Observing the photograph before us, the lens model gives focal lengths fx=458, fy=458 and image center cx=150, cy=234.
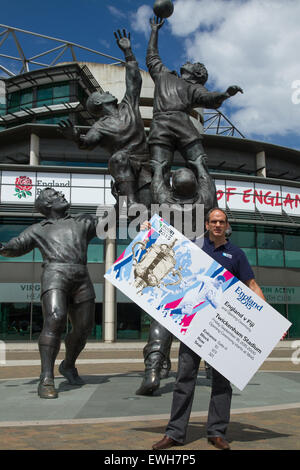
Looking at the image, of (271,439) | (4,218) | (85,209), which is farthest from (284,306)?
(271,439)

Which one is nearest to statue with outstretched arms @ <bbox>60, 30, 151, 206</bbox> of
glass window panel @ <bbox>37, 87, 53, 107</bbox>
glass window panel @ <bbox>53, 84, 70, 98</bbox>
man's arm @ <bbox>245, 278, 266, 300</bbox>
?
man's arm @ <bbox>245, 278, 266, 300</bbox>

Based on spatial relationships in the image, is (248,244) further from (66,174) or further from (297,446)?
(297,446)

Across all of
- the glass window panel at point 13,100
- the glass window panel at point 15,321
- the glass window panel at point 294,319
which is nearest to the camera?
the glass window panel at point 15,321

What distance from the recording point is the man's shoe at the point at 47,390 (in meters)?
4.91

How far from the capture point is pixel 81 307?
219 inches

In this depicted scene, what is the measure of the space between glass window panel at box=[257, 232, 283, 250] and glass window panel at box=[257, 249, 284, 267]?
0.25 metres

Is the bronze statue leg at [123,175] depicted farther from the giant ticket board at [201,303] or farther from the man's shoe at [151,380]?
the giant ticket board at [201,303]

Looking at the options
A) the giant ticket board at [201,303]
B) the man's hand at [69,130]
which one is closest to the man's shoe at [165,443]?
the giant ticket board at [201,303]

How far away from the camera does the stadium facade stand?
20.7 metres

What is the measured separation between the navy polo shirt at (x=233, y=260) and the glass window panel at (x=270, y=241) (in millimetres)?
19656

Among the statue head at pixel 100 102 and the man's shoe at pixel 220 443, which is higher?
the statue head at pixel 100 102

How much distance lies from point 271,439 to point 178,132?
13.6 feet

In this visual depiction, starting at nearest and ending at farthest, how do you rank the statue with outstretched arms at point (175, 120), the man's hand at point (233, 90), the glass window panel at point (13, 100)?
the man's hand at point (233, 90) → the statue with outstretched arms at point (175, 120) → the glass window panel at point (13, 100)

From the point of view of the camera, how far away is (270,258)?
74.3ft
